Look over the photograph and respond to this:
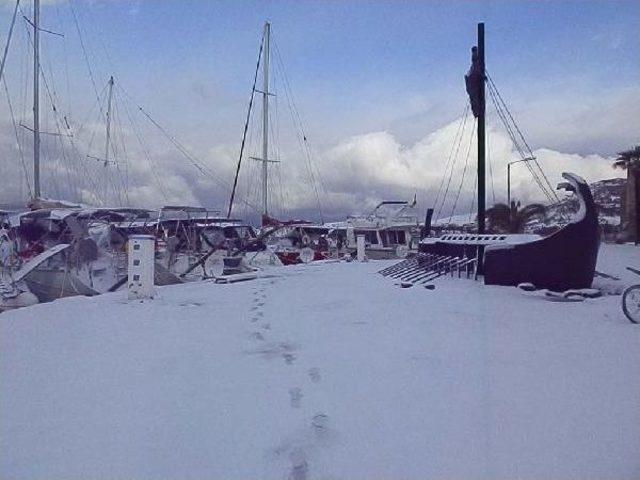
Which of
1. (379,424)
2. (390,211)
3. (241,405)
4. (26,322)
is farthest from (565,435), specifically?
(390,211)

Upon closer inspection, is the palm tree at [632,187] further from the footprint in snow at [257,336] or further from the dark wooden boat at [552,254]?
the footprint in snow at [257,336]

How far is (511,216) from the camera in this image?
3856 centimetres

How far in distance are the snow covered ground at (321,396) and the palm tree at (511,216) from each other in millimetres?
31465

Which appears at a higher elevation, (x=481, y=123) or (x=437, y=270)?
(x=481, y=123)

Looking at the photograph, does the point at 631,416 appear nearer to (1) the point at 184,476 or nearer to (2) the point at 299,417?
(2) the point at 299,417

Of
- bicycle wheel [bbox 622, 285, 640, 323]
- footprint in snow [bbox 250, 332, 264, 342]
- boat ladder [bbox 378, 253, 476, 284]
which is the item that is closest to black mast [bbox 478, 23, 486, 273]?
boat ladder [bbox 378, 253, 476, 284]

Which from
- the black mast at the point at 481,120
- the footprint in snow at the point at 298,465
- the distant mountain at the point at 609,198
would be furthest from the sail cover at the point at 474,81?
the distant mountain at the point at 609,198

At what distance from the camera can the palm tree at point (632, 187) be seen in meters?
32.9

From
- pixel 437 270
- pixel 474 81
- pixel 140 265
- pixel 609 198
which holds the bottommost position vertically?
pixel 437 270

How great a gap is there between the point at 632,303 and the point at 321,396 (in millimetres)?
5108

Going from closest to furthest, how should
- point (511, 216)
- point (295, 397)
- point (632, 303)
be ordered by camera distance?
point (295, 397) < point (632, 303) < point (511, 216)

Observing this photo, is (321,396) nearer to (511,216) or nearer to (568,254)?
(568,254)

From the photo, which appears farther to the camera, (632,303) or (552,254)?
(552,254)

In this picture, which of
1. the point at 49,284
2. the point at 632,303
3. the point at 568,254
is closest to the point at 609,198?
the point at 568,254
